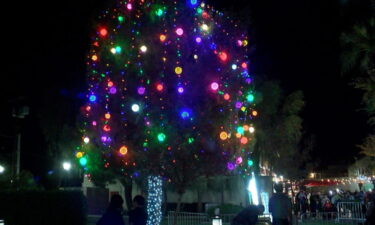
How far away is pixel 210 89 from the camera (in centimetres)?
1277

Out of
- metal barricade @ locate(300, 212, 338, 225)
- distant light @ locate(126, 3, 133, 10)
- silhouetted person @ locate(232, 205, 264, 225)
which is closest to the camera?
silhouetted person @ locate(232, 205, 264, 225)

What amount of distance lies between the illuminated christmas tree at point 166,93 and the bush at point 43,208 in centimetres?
292

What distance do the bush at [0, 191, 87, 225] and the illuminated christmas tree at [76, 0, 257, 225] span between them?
292 cm

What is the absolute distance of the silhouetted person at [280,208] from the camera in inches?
420

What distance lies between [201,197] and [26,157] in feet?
63.8

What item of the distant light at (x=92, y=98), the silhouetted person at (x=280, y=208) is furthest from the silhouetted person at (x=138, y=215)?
the distant light at (x=92, y=98)

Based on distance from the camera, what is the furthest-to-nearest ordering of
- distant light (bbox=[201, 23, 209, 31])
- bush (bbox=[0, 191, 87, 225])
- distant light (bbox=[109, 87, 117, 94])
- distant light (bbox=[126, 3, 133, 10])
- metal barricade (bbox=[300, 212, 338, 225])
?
metal barricade (bbox=[300, 212, 338, 225])
bush (bbox=[0, 191, 87, 225])
distant light (bbox=[126, 3, 133, 10])
distant light (bbox=[201, 23, 209, 31])
distant light (bbox=[109, 87, 117, 94])

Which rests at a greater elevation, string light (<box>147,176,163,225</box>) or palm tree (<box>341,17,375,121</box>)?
palm tree (<box>341,17,375,121</box>)

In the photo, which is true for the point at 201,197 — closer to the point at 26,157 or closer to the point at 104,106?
the point at 104,106

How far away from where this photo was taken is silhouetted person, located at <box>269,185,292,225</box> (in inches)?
420

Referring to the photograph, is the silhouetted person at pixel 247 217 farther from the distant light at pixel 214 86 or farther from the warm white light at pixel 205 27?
the warm white light at pixel 205 27

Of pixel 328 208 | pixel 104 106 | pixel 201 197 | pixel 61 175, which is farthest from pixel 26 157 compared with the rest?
pixel 104 106

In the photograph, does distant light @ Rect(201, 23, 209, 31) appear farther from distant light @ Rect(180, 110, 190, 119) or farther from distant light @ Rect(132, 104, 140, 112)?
distant light @ Rect(132, 104, 140, 112)

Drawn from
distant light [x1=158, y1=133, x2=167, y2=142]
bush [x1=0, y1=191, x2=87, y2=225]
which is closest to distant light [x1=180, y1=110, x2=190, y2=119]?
distant light [x1=158, y1=133, x2=167, y2=142]
